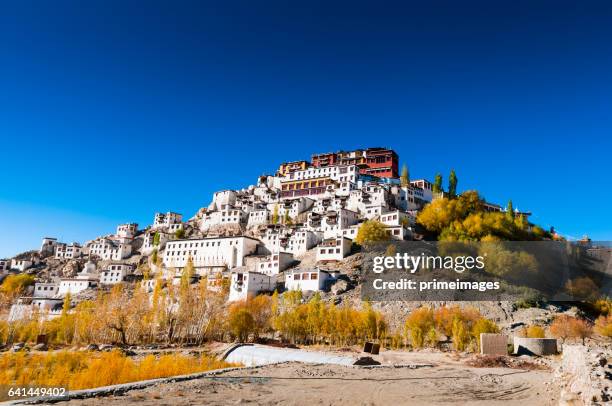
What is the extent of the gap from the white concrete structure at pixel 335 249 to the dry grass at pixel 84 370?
103ft

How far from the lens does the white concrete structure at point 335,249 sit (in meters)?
51.8

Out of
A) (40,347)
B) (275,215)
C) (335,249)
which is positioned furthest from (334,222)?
(40,347)

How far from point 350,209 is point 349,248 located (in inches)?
489

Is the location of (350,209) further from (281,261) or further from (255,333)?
(255,333)

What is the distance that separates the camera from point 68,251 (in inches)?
3073

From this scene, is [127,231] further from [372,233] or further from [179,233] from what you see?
[372,233]

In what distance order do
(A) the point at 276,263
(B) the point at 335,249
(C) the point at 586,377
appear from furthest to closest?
(A) the point at 276,263 → (B) the point at 335,249 → (C) the point at 586,377

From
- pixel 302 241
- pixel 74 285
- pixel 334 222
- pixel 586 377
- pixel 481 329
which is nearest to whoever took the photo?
pixel 586 377

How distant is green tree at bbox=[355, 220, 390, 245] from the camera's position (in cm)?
5209

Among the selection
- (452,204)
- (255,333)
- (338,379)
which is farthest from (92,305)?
(452,204)

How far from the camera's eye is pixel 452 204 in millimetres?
58000

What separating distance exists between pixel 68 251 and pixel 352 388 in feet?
253

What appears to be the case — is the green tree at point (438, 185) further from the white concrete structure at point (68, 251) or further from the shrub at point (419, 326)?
the white concrete structure at point (68, 251)

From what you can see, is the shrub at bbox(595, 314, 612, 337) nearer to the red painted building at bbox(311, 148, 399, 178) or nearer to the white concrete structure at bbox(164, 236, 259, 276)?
the white concrete structure at bbox(164, 236, 259, 276)
